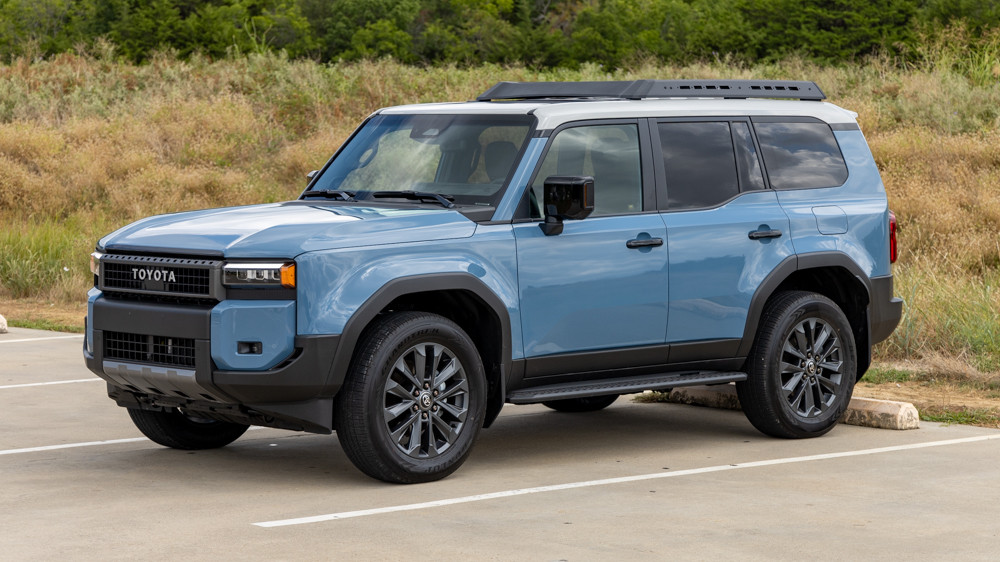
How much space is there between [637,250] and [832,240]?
5.34 feet

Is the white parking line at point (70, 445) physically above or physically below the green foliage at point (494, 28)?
below

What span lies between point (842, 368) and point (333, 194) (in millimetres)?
3415

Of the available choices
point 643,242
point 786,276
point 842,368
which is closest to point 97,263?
point 643,242

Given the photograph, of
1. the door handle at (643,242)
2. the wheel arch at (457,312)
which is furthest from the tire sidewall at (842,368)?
the wheel arch at (457,312)

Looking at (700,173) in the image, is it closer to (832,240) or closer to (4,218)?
(832,240)

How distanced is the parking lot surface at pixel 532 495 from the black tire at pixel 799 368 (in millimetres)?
170

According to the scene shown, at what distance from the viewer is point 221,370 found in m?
7.19

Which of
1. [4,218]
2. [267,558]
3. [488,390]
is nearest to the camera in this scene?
[267,558]

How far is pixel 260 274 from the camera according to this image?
717 centimetres

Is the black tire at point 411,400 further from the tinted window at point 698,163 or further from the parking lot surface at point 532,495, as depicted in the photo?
the tinted window at point 698,163

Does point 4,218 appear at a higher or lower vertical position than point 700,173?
lower

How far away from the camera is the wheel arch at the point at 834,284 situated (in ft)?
29.6

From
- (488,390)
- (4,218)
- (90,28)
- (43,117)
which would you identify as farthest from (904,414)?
(90,28)

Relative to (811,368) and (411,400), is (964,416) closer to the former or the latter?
(811,368)
